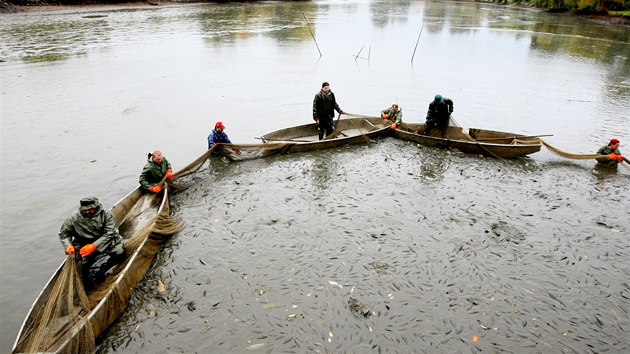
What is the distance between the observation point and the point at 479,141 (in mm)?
15102

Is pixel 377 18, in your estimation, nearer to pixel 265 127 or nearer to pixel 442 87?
pixel 442 87

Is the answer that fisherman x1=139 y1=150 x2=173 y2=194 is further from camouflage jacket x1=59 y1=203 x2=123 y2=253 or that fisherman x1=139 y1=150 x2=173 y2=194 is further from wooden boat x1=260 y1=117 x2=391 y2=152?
wooden boat x1=260 y1=117 x2=391 y2=152

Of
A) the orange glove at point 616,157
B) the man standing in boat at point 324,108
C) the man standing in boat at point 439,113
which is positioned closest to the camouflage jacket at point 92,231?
the man standing in boat at point 324,108

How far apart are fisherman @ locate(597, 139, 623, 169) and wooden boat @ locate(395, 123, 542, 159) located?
2.06m

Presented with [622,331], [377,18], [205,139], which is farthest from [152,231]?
[377,18]

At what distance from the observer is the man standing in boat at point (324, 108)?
1429 centimetres

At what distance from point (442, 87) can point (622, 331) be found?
2020 cm

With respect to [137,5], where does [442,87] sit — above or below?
below

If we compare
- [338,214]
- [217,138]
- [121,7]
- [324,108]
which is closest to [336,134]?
[324,108]

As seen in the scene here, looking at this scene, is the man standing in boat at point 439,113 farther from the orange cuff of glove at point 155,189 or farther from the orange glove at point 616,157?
the orange cuff of glove at point 155,189

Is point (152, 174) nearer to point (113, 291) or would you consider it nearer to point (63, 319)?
point (113, 291)

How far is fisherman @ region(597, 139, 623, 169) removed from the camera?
13062 mm

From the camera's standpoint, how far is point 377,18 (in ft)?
220

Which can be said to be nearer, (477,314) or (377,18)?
(477,314)
